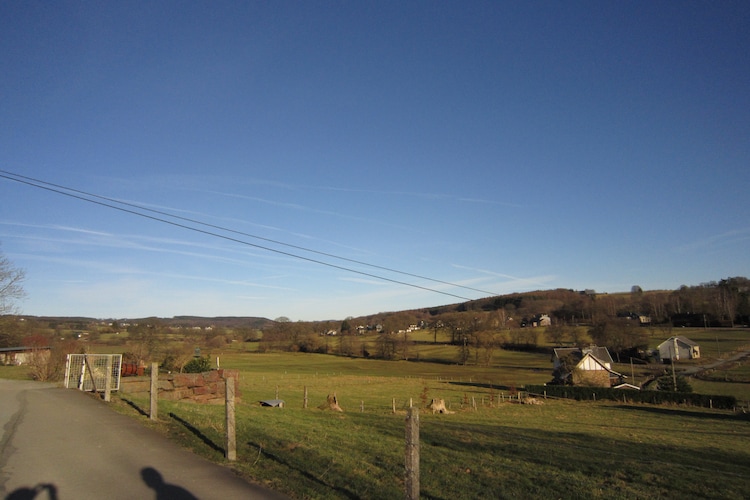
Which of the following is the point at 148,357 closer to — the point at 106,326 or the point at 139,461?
the point at 139,461

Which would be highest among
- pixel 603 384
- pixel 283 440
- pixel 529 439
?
pixel 283 440

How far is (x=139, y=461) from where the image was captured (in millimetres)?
8109

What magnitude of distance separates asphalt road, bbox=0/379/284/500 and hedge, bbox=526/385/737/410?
46.5 metres

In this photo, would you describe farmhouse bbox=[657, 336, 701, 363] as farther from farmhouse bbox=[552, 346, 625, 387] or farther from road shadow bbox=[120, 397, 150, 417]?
road shadow bbox=[120, 397, 150, 417]

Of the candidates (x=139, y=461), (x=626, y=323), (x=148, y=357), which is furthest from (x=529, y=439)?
(x=626, y=323)

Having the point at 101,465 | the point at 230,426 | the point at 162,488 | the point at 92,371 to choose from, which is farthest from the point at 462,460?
the point at 92,371

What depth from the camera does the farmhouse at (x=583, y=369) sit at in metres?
58.4

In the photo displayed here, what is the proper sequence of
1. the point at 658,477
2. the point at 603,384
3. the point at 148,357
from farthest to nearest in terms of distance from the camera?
the point at 603,384 → the point at 148,357 → the point at 658,477

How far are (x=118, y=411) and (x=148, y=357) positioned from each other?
35.6 metres

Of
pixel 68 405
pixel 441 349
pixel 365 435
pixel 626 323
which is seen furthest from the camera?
pixel 441 349

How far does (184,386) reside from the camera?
2031cm

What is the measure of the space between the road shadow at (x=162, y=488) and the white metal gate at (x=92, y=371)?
11.6 m

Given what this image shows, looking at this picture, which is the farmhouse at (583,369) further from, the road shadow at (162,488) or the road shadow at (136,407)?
the road shadow at (162,488)

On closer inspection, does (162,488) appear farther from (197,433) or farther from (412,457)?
(197,433)
